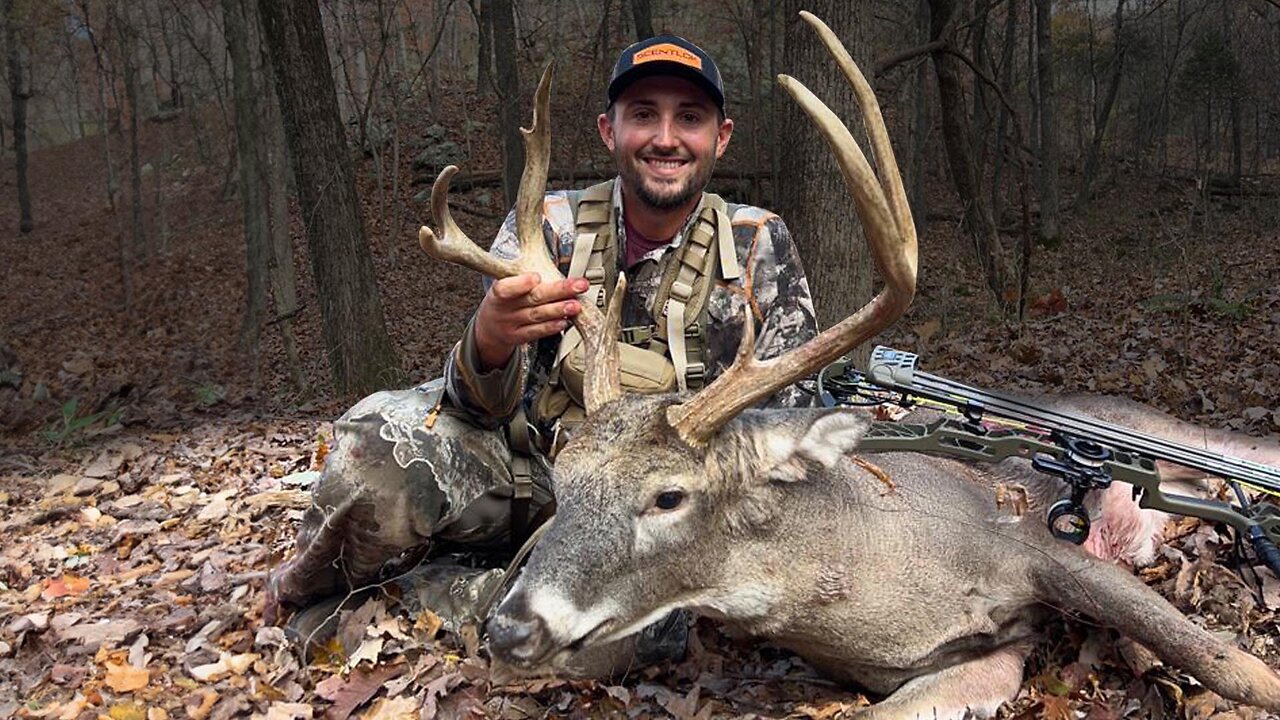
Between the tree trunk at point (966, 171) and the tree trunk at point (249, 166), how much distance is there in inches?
370

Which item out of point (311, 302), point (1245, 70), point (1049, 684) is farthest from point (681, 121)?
point (1245, 70)

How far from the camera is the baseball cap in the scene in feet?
12.9

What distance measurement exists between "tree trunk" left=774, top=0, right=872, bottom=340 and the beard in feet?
6.84

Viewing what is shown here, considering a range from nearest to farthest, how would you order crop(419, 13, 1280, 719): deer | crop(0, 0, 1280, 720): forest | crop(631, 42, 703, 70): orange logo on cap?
crop(419, 13, 1280, 719): deer → crop(0, 0, 1280, 720): forest → crop(631, 42, 703, 70): orange logo on cap

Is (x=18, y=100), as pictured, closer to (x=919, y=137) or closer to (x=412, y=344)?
(x=412, y=344)

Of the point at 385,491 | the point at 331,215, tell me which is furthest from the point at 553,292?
the point at 331,215

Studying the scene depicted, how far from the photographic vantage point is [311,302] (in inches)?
733

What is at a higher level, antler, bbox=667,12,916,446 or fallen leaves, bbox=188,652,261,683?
antler, bbox=667,12,916,446

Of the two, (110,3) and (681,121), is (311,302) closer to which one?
(110,3)

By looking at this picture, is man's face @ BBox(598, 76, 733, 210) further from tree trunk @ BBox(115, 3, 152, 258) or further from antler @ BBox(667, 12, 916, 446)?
tree trunk @ BBox(115, 3, 152, 258)

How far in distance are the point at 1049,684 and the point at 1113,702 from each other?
191 mm

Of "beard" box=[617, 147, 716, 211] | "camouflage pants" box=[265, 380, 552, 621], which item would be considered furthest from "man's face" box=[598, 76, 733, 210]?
"camouflage pants" box=[265, 380, 552, 621]

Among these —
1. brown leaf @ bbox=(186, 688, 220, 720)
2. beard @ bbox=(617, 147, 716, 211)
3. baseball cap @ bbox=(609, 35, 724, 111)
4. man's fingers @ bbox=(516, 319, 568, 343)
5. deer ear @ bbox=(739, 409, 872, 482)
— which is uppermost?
baseball cap @ bbox=(609, 35, 724, 111)

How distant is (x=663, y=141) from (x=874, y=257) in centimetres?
147
